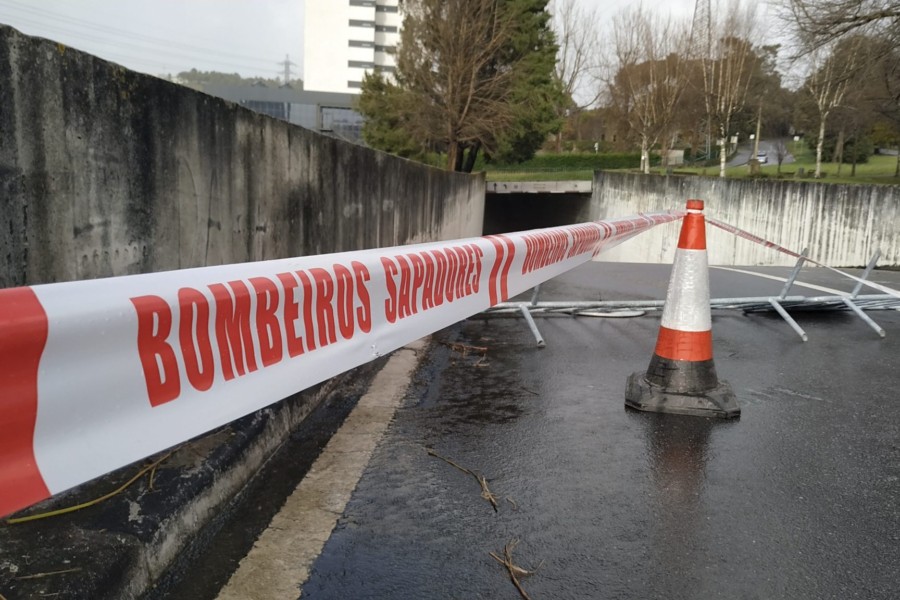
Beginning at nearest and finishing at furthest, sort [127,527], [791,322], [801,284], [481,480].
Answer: [127,527]
[481,480]
[791,322]
[801,284]

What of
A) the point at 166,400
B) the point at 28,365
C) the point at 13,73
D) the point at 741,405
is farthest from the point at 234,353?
the point at 741,405

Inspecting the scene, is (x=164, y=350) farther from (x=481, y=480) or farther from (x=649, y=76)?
(x=649, y=76)

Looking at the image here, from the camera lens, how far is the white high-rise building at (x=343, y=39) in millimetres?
89188

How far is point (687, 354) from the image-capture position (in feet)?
16.7

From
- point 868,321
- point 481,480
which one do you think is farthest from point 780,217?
point 481,480

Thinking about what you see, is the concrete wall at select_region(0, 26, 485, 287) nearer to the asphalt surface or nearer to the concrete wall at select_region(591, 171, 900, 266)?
the concrete wall at select_region(591, 171, 900, 266)

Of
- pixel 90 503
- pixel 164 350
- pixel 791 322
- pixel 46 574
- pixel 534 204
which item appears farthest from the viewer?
pixel 534 204

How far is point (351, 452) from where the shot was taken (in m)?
4.09

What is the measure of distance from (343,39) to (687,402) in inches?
3602

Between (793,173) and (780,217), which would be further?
(793,173)

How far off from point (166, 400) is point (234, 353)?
12.7 inches

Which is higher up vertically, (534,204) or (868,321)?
(868,321)

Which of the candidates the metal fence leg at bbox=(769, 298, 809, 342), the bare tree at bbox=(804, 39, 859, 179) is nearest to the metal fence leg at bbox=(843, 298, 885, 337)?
the metal fence leg at bbox=(769, 298, 809, 342)

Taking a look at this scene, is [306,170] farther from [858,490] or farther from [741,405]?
[858,490]
